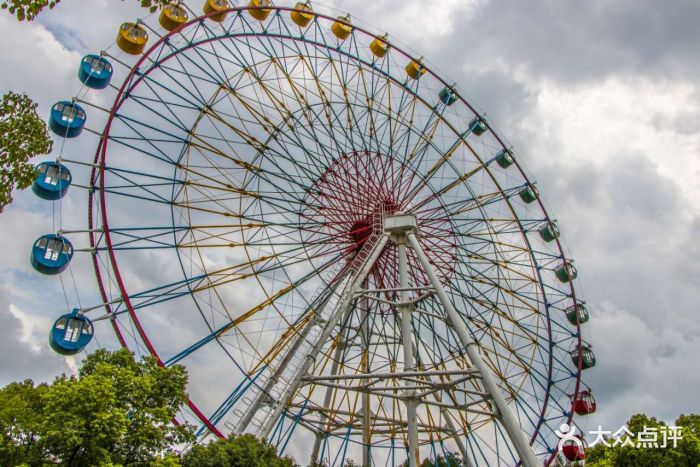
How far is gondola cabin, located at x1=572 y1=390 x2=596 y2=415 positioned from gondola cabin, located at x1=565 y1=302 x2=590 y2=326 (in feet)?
11.2

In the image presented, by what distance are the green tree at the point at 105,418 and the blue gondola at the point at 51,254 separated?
3.38 m

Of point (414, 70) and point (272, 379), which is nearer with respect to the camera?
point (272, 379)

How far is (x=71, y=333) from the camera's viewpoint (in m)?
17.3

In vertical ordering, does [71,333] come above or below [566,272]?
below

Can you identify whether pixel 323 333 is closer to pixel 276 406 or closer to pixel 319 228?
pixel 276 406

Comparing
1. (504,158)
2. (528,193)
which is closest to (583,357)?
(528,193)

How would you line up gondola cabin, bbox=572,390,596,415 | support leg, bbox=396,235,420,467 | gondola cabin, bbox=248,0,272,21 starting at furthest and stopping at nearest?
gondola cabin, bbox=572,390,596,415 < gondola cabin, bbox=248,0,272,21 < support leg, bbox=396,235,420,467

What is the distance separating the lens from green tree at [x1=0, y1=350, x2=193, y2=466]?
13.4 m

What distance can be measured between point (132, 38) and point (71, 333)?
36.3ft

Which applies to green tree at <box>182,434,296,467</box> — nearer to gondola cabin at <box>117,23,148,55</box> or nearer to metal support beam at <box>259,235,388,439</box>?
metal support beam at <box>259,235,388,439</box>

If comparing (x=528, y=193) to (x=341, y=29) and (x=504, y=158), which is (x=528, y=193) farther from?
(x=341, y=29)

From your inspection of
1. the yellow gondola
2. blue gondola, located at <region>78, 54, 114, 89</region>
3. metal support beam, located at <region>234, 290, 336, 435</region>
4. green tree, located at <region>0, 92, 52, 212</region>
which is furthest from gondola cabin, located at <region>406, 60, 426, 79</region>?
green tree, located at <region>0, 92, 52, 212</region>

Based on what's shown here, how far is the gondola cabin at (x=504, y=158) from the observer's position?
26.8 metres

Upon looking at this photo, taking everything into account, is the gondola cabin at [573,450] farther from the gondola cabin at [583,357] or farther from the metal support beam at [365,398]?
the metal support beam at [365,398]
